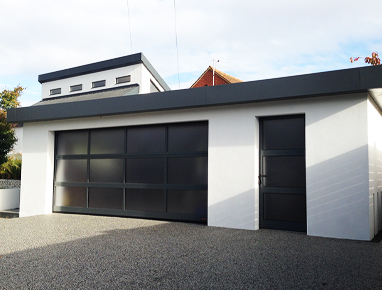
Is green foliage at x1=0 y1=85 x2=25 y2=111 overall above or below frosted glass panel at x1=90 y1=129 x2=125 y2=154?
above

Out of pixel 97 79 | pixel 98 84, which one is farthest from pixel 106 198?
pixel 97 79

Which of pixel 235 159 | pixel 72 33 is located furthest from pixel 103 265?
pixel 72 33

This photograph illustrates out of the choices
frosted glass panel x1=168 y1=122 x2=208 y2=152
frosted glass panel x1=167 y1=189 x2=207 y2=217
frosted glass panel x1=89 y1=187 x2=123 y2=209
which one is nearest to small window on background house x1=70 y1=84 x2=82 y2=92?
frosted glass panel x1=89 y1=187 x2=123 y2=209

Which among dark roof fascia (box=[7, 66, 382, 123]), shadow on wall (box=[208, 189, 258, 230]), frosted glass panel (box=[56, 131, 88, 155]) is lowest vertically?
shadow on wall (box=[208, 189, 258, 230])

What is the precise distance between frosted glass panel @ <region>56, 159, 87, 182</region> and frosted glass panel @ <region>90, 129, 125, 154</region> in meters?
0.52

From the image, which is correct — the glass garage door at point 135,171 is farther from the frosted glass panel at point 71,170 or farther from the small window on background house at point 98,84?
the small window on background house at point 98,84

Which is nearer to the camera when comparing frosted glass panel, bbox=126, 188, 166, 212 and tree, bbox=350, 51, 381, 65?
frosted glass panel, bbox=126, 188, 166, 212

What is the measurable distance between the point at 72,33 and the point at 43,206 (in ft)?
36.3

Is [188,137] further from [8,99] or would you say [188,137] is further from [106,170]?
[8,99]

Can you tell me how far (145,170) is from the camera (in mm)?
8000

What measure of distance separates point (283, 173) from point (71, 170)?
5.78 m

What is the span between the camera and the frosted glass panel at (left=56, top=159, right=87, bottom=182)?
8.80 meters

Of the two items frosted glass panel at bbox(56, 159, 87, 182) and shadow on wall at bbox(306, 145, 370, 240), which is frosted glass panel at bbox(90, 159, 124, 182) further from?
shadow on wall at bbox(306, 145, 370, 240)

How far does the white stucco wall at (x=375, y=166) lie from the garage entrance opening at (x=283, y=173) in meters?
1.15
